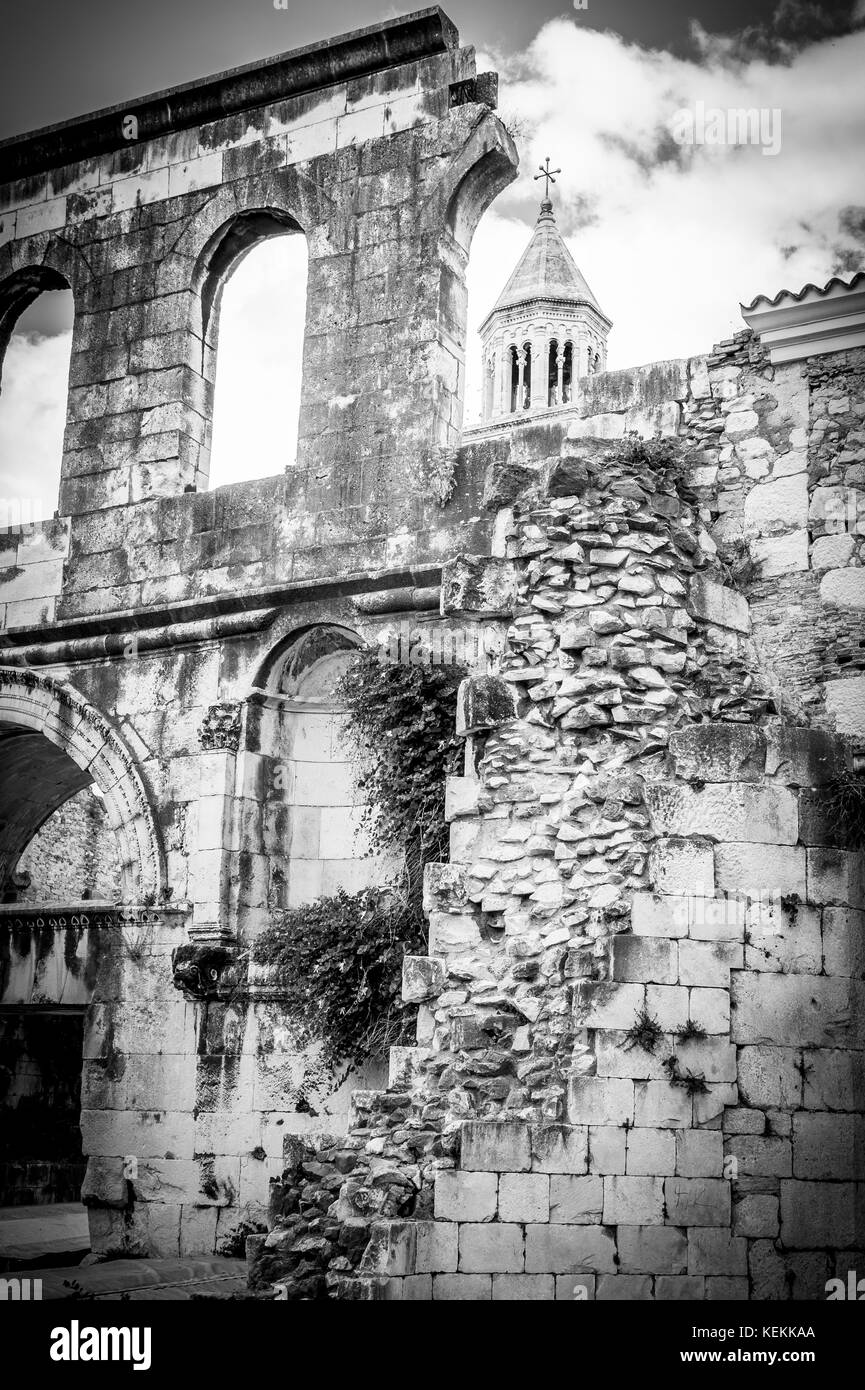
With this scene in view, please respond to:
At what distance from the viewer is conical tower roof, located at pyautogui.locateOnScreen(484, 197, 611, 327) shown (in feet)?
147

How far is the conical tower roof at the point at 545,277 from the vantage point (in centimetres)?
4484

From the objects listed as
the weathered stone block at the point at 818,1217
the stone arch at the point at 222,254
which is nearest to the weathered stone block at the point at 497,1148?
the weathered stone block at the point at 818,1217

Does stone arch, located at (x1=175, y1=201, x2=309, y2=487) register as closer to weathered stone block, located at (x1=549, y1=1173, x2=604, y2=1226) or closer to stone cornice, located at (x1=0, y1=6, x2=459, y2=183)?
stone cornice, located at (x1=0, y1=6, x2=459, y2=183)

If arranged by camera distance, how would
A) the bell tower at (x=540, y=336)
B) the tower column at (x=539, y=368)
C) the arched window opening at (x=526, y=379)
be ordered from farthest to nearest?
the arched window opening at (x=526, y=379) → the tower column at (x=539, y=368) → the bell tower at (x=540, y=336)

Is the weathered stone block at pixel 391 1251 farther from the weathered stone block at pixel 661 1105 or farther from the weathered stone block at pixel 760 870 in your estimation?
the weathered stone block at pixel 760 870

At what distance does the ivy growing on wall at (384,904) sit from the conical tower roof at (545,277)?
36026mm

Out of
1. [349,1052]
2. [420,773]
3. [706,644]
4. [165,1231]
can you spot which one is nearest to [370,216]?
[420,773]

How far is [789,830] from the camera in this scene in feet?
24.8

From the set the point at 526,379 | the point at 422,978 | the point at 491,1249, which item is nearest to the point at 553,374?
the point at 526,379

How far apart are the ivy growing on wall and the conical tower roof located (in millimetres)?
36026

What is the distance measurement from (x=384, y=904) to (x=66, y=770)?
4.45 m

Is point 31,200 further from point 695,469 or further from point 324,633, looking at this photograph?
point 695,469

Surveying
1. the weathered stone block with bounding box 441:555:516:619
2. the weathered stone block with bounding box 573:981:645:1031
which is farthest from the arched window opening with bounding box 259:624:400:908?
the weathered stone block with bounding box 573:981:645:1031

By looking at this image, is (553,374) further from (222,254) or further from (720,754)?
(720,754)
